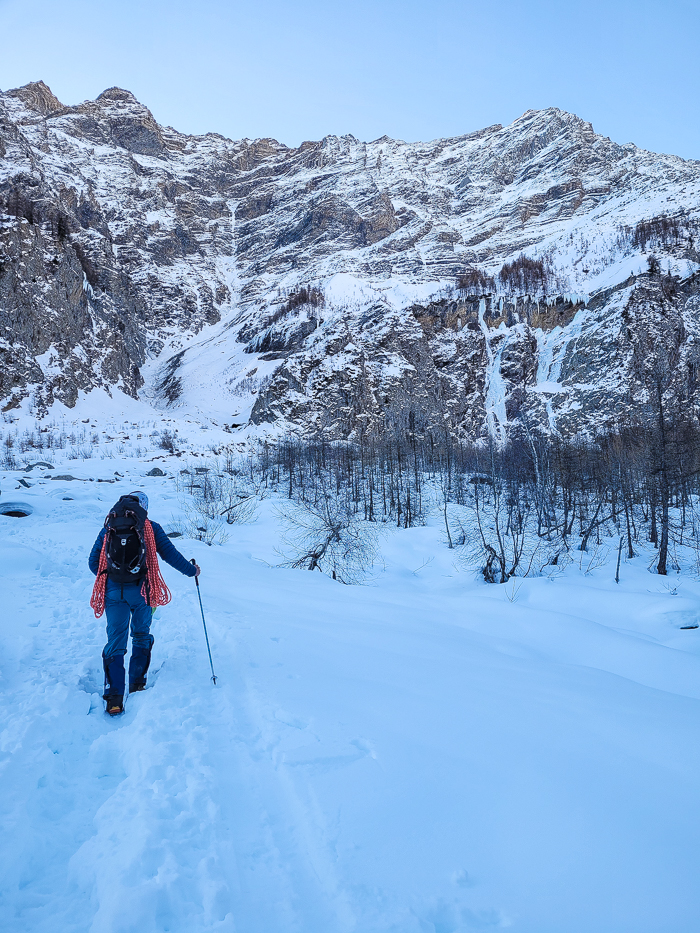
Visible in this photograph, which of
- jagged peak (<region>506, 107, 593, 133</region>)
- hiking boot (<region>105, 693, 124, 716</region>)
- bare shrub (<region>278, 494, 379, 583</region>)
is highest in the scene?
jagged peak (<region>506, 107, 593, 133</region>)

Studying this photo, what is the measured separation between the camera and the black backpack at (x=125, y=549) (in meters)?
3.72

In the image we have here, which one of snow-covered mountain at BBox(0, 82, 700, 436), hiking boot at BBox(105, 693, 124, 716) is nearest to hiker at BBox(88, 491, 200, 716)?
hiking boot at BBox(105, 693, 124, 716)

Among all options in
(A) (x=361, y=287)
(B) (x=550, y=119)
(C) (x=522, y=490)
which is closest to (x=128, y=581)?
(C) (x=522, y=490)

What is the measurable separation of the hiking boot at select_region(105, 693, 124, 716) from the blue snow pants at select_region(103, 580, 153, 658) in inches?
13.7

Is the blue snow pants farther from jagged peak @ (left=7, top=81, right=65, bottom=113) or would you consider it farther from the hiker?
jagged peak @ (left=7, top=81, right=65, bottom=113)

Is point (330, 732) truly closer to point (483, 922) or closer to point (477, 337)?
point (483, 922)

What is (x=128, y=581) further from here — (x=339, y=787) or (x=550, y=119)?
(x=550, y=119)

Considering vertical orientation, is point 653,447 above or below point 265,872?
above

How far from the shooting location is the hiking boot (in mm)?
3223

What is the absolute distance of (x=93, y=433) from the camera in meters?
33.2

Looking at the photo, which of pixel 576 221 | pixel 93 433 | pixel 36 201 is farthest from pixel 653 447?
pixel 576 221

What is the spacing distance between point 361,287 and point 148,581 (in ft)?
186

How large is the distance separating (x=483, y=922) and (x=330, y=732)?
4.59ft

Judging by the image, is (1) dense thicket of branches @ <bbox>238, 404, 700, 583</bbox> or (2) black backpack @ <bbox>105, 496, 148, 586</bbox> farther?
(1) dense thicket of branches @ <bbox>238, 404, 700, 583</bbox>
